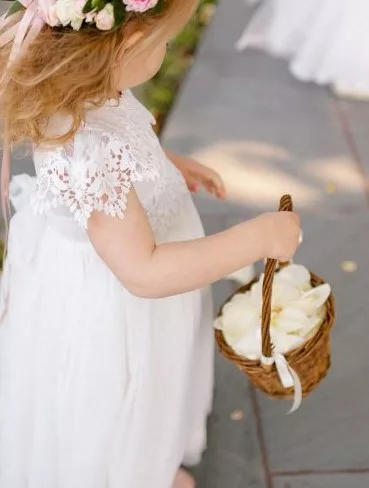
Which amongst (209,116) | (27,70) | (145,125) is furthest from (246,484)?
(209,116)

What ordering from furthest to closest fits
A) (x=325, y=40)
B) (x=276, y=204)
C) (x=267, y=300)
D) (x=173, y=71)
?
(x=173, y=71) < (x=325, y=40) < (x=276, y=204) < (x=267, y=300)

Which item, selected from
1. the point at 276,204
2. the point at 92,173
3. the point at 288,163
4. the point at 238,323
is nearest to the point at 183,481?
the point at 238,323

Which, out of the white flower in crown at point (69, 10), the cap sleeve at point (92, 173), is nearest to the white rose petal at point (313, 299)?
the cap sleeve at point (92, 173)

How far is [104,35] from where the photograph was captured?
3.97 ft

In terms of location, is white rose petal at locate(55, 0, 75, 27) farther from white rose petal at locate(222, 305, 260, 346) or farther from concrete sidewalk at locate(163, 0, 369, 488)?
concrete sidewalk at locate(163, 0, 369, 488)

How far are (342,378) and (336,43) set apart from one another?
1.67 metres

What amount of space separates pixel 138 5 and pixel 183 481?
3.73ft

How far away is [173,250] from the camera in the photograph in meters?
1.33

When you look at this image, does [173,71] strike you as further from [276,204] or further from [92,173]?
[92,173]

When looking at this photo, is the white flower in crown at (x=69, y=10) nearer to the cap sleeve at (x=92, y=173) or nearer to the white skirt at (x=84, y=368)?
the cap sleeve at (x=92, y=173)

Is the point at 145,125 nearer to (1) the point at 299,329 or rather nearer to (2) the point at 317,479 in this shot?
(1) the point at 299,329

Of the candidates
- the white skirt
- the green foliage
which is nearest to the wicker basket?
the white skirt

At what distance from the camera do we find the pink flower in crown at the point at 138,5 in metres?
1.18

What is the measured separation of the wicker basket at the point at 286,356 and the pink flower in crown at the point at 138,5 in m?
0.47
